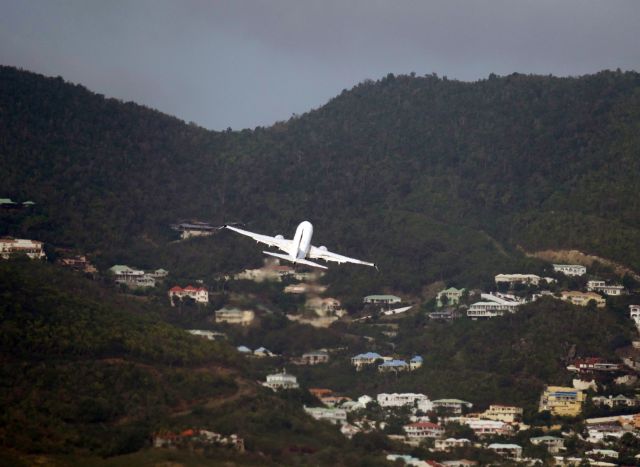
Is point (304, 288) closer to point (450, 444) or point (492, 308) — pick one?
point (492, 308)

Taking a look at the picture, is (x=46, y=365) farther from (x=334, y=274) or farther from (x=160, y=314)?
(x=334, y=274)

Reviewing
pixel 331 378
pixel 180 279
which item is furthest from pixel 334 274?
pixel 331 378

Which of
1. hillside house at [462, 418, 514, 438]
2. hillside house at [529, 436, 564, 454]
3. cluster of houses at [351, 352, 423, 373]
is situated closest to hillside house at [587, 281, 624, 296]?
cluster of houses at [351, 352, 423, 373]

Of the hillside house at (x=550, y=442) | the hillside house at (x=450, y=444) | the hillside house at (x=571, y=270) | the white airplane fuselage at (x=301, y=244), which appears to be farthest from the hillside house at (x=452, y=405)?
the hillside house at (x=571, y=270)

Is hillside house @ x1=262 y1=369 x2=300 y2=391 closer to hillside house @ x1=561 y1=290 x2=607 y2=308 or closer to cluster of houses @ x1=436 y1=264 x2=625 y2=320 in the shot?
cluster of houses @ x1=436 y1=264 x2=625 y2=320

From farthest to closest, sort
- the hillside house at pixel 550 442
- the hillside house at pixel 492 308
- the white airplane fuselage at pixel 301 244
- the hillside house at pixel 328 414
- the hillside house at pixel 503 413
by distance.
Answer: the hillside house at pixel 492 308, the hillside house at pixel 503 413, the white airplane fuselage at pixel 301 244, the hillside house at pixel 550 442, the hillside house at pixel 328 414

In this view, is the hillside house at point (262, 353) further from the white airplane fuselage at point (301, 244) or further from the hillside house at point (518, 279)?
the hillside house at point (518, 279)
